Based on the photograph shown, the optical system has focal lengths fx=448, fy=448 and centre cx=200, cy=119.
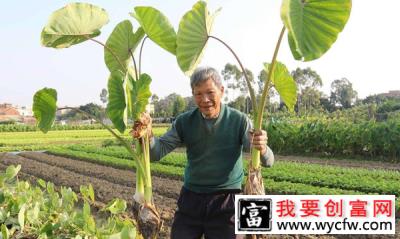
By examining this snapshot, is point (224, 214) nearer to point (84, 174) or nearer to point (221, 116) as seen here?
point (221, 116)

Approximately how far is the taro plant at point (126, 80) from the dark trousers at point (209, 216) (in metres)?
0.23

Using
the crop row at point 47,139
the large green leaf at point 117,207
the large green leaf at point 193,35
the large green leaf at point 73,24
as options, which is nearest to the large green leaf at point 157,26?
the large green leaf at point 193,35

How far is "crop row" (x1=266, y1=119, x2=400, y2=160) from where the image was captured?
13.2 metres

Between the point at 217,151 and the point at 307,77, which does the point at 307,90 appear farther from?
the point at 217,151

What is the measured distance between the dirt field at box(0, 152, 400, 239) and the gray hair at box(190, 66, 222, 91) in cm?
267

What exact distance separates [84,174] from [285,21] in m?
9.59

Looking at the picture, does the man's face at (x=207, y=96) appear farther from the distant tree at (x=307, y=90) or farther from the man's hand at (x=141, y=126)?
the distant tree at (x=307, y=90)

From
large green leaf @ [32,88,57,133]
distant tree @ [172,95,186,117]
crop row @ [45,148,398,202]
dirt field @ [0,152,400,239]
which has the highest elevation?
distant tree @ [172,95,186,117]

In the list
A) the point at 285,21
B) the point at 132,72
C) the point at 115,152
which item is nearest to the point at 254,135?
the point at 285,21

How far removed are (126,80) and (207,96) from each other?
1.69ft

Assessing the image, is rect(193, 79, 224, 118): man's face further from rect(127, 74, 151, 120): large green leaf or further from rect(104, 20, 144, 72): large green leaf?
rect(104, 20, 144, 72): large green leaf

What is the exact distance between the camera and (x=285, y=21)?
2.21m

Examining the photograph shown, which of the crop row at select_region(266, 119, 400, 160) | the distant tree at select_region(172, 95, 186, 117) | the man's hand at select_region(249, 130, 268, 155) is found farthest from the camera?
the distant tree at select_region(172, 95, 186, 117)

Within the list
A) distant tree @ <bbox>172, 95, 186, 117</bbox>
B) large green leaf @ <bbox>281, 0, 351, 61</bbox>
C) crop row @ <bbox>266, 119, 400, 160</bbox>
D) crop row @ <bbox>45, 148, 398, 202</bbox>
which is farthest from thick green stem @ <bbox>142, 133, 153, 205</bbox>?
distant tree @ <bbox>172, 95, 186, 117</bbox>
